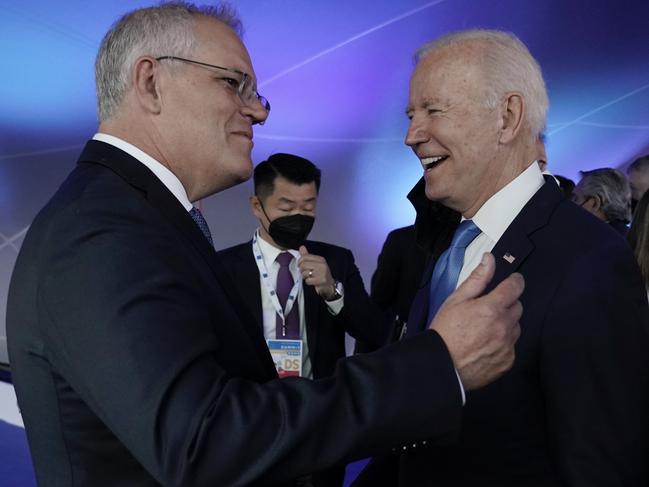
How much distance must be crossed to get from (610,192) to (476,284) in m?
2.69

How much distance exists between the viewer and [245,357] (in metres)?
1.03

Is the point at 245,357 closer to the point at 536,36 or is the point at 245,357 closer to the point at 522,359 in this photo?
the point at 522,359

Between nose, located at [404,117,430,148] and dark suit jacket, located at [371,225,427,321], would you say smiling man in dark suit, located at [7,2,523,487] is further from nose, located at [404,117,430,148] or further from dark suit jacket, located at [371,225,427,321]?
dark suit jacket, located at [371,225,427,321]

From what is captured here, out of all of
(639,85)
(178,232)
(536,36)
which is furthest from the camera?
(639,85)

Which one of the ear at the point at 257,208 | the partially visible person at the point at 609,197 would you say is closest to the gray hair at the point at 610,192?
the partially visible person at the point at 609,197

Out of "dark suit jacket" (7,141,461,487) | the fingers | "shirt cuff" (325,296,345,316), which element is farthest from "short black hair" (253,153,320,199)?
the fingers

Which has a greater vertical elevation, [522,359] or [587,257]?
[587,257]

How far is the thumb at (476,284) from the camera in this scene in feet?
2.92

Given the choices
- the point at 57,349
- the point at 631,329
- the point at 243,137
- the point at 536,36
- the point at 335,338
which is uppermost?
the point at 536,36

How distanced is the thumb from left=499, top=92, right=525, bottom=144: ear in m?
0.58

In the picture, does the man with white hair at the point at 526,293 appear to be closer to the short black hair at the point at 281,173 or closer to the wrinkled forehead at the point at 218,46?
the wrinkled forehead at the point at 218,46

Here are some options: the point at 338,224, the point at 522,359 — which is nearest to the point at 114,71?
the point at 522,359

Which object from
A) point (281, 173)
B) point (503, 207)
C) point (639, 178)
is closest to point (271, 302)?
point (281, 173)

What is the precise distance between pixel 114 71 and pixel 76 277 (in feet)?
1.57
